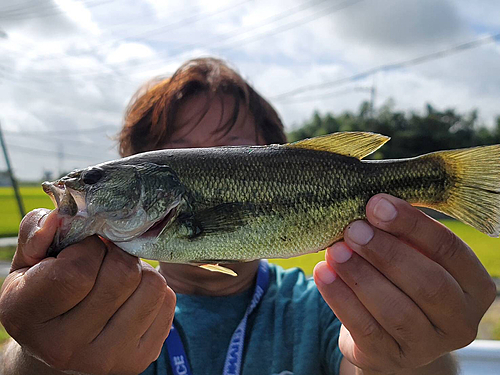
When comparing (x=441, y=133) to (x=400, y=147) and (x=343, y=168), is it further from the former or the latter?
(x=343, y=168)

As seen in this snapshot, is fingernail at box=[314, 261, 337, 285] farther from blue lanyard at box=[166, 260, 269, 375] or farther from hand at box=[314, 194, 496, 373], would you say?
blue lanyard at box=[166, 260, 269, 375]

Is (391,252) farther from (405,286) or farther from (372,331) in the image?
(372,331)

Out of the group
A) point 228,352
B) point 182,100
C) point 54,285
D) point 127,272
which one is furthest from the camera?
point 182,100

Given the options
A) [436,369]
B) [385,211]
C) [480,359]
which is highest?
[385,211]

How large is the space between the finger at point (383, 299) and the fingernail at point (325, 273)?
7 centimetres

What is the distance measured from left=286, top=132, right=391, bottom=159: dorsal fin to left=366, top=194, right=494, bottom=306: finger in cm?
25

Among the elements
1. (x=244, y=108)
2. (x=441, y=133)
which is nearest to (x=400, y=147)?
(x=441, y=133)

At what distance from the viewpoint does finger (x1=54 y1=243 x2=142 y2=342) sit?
64.5 inches

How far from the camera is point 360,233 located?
1.76 m

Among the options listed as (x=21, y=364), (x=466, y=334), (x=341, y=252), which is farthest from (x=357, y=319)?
(x=21, y=364)

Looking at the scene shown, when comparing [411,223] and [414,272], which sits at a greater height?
[411,223]

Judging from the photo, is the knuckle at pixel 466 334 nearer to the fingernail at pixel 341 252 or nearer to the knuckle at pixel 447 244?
the knuckle at pixel 447 244

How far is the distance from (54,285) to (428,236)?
4.98ft

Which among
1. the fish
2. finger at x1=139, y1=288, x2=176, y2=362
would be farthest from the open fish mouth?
finger at x1=139, y1=288, x2=176, y2=362
